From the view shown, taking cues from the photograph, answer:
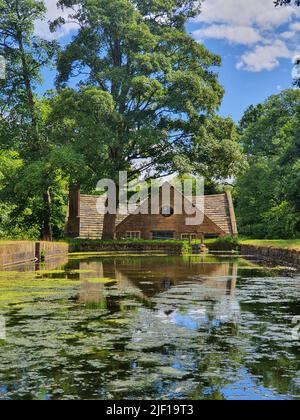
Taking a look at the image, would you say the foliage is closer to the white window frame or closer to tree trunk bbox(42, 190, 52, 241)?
tree trunk bbox(42, 190, 52, 241)

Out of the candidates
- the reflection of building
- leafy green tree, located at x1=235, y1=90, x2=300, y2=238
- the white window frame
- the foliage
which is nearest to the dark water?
leafy green tree, located at x1=235, y1=90, x2=300, y2=238

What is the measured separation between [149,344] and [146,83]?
36474mm

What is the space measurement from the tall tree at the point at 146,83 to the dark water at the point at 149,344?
30.9 m

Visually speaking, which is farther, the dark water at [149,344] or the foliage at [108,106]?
the foliage at [108,106]

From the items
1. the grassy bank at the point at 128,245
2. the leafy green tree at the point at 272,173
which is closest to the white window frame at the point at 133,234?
the grassy bank at the point at 128,245

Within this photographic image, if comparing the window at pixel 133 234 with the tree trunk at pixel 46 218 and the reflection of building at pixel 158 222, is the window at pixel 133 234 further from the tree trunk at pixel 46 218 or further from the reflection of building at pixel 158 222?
the tree trunk at pixel 46 218

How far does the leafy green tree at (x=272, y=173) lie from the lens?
34.0 m

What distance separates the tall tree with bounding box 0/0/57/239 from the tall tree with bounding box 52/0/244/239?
121 inches

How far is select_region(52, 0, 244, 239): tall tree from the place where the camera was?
43.7 meters

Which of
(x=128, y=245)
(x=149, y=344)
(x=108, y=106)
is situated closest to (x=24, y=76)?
(x=108, y=106)

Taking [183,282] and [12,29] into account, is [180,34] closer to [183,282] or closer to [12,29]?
[12,29]

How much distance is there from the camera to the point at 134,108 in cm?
4675

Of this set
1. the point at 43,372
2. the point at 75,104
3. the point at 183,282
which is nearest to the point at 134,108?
the point at 75,104
